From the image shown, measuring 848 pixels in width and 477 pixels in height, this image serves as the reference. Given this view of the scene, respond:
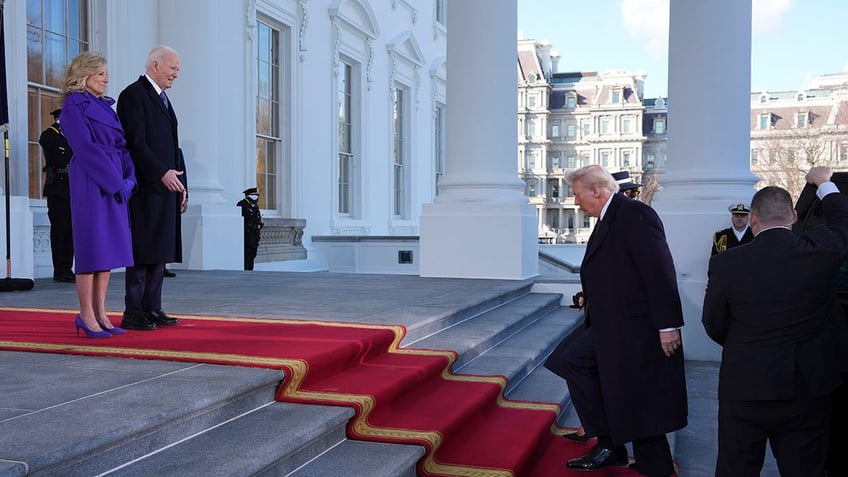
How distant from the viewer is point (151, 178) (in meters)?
4.73

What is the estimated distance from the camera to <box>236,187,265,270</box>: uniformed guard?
12164 mm

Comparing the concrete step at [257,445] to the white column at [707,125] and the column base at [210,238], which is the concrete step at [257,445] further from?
the column base at [210,238]

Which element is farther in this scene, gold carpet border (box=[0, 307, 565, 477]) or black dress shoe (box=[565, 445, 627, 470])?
black dress shoe (box=[565, 445, 627, 470])

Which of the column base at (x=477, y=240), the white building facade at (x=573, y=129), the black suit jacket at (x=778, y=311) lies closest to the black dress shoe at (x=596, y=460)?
the black suit jacket at (x=778, y=311)

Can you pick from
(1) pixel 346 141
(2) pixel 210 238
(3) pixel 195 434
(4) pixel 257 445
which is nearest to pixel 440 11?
(1) pixel 346 141

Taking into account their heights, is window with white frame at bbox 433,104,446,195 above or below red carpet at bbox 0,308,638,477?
above

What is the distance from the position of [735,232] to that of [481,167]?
3154 mm

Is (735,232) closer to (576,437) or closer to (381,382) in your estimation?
(576,437)

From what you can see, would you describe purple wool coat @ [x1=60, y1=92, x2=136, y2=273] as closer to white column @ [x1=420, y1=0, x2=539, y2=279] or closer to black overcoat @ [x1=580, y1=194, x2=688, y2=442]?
black overcoat @ [x1=580, y1=194, x2=688, y2=442]

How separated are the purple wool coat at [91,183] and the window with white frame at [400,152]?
628 inches

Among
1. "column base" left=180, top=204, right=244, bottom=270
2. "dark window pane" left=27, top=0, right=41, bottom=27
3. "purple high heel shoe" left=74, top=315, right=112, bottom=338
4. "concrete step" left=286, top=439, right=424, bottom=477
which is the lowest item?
"concrete step" left=286, top=439, right=424, bottom=477

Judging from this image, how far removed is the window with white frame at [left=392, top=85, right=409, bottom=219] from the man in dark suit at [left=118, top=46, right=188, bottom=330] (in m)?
15.5

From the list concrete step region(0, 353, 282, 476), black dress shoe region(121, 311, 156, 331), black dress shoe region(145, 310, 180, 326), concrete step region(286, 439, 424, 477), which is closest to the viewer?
concrete step region(0, 353, 282, 476)

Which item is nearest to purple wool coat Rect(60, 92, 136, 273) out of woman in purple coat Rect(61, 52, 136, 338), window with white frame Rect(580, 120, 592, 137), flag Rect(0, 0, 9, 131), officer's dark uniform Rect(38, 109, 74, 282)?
woman in purple coat Rect(61, 52, 136, 338)
